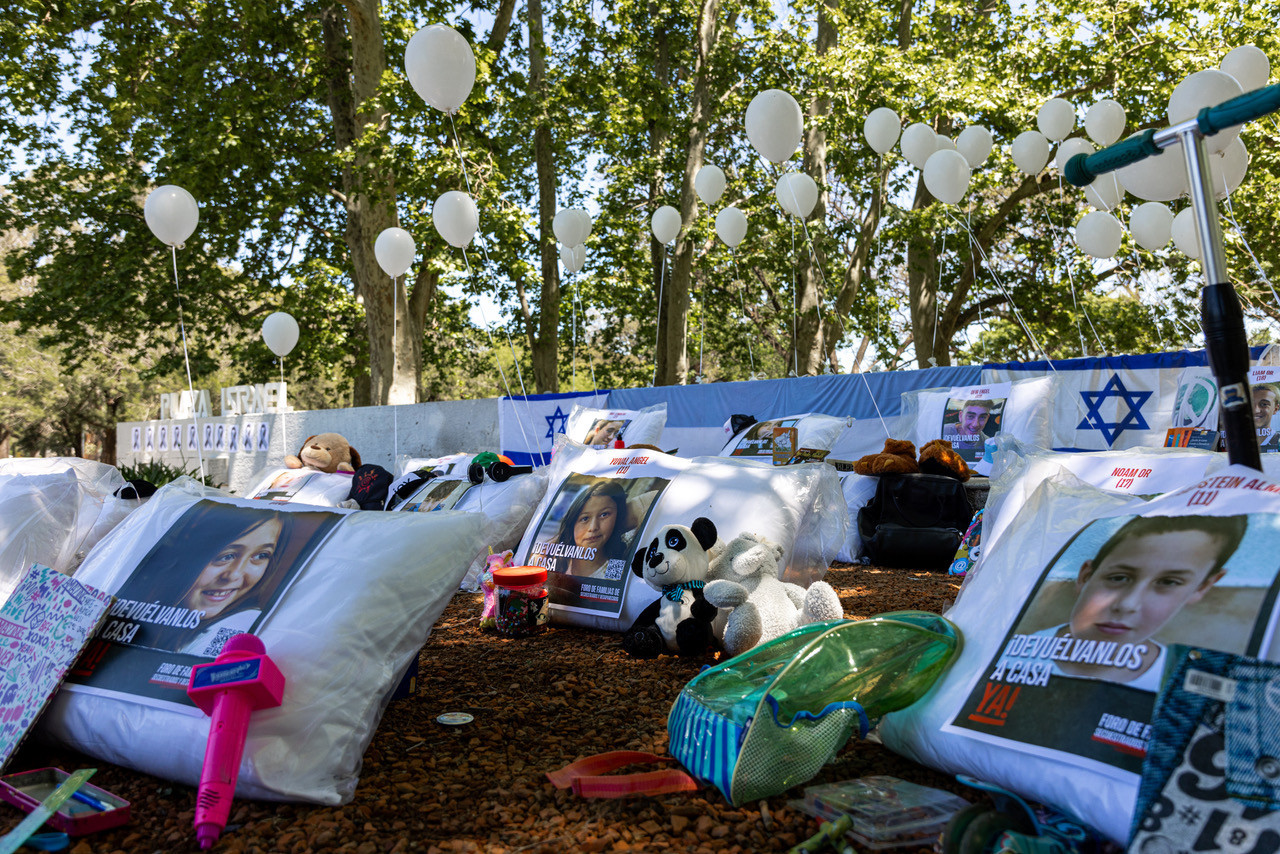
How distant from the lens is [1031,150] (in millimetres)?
8602

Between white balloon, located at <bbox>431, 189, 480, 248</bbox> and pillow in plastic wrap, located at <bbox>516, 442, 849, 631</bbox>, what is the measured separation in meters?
4.86

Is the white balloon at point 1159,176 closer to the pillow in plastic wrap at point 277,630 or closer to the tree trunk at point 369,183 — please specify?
the pillow in plastic wrap at point 277,630

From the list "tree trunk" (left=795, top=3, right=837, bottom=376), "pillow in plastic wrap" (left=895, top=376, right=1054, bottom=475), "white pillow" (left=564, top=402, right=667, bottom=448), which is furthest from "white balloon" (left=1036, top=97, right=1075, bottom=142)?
"white pillow" (left=564, top=402, right=667, bottom=448)

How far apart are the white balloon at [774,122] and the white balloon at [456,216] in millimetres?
2736

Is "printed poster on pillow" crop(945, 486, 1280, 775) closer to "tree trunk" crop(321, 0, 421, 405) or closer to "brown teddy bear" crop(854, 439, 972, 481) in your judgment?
"brown teddy bear" crop(854, 439, 972, 481)

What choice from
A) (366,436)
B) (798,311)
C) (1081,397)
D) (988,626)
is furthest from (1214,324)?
(798,311)

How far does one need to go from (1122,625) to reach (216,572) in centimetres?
205

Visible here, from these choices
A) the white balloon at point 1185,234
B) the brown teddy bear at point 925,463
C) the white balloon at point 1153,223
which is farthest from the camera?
the white balloon at point 1153,223

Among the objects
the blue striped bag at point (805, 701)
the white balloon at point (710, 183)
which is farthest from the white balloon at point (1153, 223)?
the blue striped bag at point (805, 701)

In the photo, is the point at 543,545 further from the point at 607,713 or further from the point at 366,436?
the point at 366,436

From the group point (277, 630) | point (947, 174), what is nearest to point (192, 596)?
point (277, 630)

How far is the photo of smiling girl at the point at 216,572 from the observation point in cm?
197

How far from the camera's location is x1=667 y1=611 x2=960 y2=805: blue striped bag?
1.71 m

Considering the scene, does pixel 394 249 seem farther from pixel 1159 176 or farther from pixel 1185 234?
pixel 1185 234
